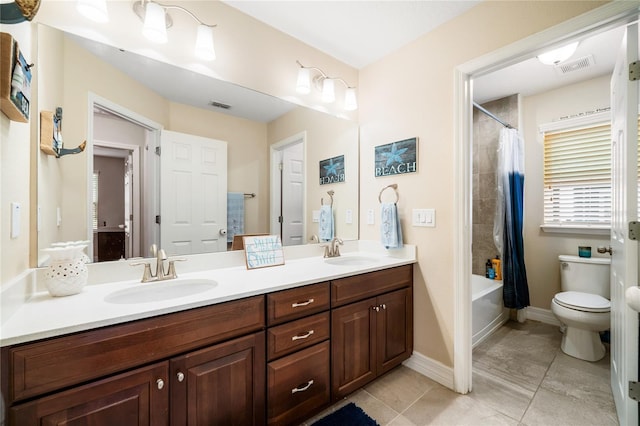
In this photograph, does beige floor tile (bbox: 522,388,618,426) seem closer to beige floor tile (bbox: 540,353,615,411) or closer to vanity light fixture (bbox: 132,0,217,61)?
beige floor tile (bbox: 540,353,615,411)

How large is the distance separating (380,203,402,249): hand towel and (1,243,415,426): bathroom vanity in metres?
0.23

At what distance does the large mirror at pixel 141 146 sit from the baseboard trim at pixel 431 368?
122cm

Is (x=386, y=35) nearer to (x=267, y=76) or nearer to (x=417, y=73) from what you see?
(x=417, y=73)

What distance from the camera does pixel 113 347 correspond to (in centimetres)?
88

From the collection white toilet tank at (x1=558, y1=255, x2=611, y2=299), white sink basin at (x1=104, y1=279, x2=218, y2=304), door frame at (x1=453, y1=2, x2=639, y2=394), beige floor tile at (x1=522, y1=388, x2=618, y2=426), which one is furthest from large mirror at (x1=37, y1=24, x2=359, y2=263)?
white toilet tank at (x1=558, y1=255, x2=611, y2=299)

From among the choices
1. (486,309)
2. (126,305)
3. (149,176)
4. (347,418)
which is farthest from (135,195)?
(486,309)

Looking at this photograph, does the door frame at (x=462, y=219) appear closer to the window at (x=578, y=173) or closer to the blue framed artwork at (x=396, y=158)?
the blue framed artwork at (x=396, y=158)

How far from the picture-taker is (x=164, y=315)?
0.97 m

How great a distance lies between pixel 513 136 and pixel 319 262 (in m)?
2.42

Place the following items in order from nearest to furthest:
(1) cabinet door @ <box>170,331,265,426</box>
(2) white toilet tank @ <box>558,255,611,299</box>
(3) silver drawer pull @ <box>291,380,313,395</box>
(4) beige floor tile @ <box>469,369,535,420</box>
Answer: (1) cabinet door @ <box>170,331,265,426</box>, (3) silver drawer pull @ <box>291,380,313,395</box>, (4) beige floor tile @ <box>469,369,535,420</box>, (2) white toilet tank @ <box>558,255,611,299</box>

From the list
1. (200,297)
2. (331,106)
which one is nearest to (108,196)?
(200,297)

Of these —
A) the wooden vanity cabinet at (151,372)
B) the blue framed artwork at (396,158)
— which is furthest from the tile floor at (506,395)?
the blue framed artwork at (396,158)

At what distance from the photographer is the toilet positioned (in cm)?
204

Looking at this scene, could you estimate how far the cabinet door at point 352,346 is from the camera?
150 centimetres
